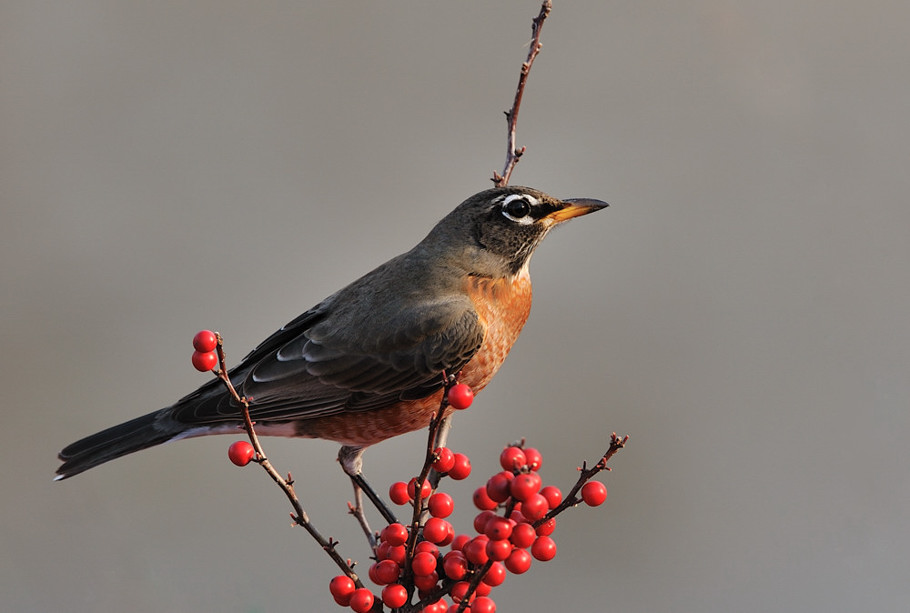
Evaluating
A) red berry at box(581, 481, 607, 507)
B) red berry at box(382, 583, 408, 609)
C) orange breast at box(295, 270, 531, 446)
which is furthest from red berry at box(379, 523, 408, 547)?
orange breast at box(295, 270, 531, 446)

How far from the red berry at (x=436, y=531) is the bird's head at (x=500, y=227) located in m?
1.00

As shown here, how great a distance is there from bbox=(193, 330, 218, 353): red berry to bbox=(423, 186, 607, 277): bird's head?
1063mm

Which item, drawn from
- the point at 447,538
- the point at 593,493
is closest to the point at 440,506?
the point at 447,538

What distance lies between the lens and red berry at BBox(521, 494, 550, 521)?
1.41 metres

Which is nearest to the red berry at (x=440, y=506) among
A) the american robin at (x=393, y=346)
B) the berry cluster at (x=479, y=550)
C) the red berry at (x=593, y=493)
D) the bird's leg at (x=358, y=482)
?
the berry cluster at (x=479, y=550)

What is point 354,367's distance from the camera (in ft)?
7.72

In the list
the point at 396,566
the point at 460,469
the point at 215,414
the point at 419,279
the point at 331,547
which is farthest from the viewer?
the point at 419,279

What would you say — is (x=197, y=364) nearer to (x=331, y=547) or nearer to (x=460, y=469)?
(x=331, y=547)

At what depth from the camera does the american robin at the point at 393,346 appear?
2.24 m

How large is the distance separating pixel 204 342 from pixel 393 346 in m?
0.97

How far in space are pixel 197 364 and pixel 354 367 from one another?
96 centimetres

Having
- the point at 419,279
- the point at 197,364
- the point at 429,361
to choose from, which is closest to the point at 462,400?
the point at 197,364

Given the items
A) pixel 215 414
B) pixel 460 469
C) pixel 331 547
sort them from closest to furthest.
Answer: pixel 331 547
pixel 460 469
pixel 215 414

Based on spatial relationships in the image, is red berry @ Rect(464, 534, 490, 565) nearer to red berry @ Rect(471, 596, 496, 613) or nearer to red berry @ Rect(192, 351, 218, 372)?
red berry @ Rect(471, 596, 496, 613)
